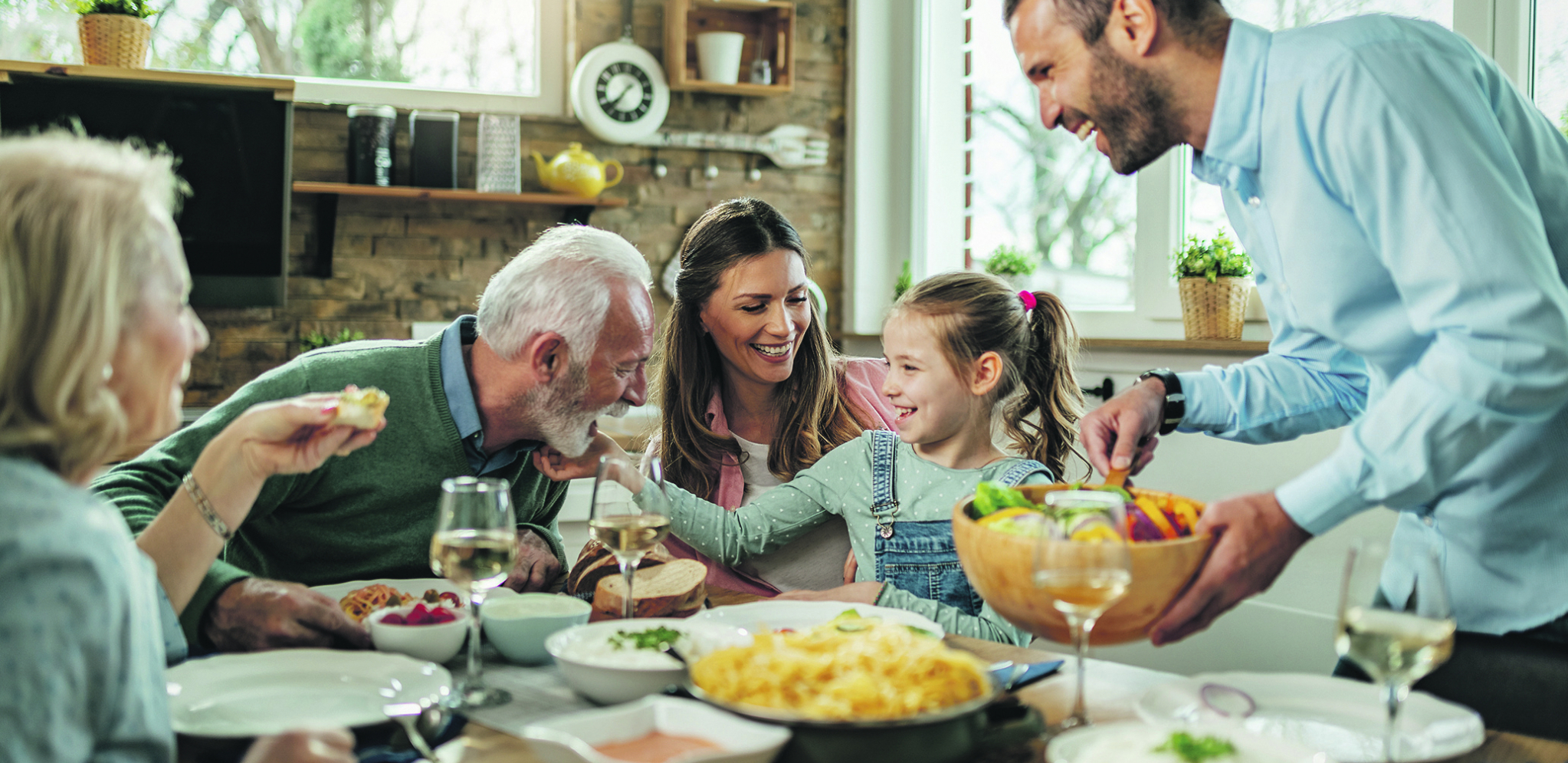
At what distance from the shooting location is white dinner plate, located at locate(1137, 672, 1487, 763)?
0.98 meters

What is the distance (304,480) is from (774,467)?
33.9 inches

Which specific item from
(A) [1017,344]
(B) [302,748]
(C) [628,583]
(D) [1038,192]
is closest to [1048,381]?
(A) [1017,344]

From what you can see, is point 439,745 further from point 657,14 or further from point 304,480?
point 657,14

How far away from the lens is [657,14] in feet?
13.9

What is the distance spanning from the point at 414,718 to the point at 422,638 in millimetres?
219

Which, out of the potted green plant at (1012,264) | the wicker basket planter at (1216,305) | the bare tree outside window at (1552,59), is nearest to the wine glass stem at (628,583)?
the wicker basket planter at (1216,305)

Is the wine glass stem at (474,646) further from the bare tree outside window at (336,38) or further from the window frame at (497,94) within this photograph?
the bare tree outside window at (336,38)

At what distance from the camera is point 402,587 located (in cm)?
155

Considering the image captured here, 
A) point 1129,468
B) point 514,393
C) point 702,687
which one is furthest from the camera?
point 514,393

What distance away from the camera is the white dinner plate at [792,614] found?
4.42 feet

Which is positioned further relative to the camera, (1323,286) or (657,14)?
(657,14)

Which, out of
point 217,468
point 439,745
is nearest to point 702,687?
point 439,745

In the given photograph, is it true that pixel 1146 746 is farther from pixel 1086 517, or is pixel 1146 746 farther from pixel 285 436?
pixel 285 436

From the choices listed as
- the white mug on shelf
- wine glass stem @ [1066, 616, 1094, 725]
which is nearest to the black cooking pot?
wine glass stem @ [1066, 616, 1094, 725]
